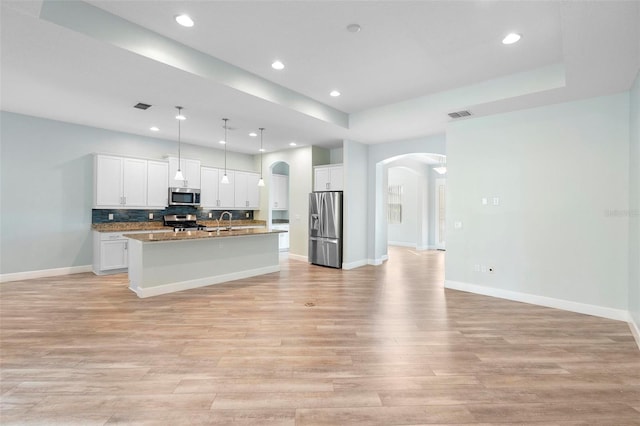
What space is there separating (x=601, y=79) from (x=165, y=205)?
768cm

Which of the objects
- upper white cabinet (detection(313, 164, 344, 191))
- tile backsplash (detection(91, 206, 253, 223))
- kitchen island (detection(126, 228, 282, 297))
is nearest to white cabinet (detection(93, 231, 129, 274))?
tile backsplash (detection(91, 206, 253, 223))

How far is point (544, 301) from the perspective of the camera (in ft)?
14.4

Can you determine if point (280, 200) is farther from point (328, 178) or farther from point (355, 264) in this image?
point (355, 264)

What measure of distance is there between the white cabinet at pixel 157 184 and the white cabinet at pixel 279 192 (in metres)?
3.11

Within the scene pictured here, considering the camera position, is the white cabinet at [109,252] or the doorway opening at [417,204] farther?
the doorway opening at [417,204]

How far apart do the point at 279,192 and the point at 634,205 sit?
7.73 metres

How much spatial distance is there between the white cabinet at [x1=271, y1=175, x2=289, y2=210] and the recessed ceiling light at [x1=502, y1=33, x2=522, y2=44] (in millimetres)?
7005

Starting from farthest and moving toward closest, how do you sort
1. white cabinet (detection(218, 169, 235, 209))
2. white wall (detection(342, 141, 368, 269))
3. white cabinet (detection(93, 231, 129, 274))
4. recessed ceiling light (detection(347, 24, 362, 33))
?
1. white cabinet (detection(218, 169, 235, 209))
2. white wall (detection(342, 141, 368, 269))
3. white cabinet (detection(93, 231, 129, 274))
4. recessed ceiling light (detection(347, 24, 362, 33))

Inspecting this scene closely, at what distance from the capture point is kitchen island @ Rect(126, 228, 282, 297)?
466 cm

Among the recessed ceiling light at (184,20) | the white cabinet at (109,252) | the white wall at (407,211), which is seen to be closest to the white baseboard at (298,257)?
the white cabinet at (109,252)

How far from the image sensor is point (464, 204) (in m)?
5.20

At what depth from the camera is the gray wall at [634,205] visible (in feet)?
10.9

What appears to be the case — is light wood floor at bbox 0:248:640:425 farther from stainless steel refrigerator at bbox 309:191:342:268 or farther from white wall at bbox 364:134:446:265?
white wall at bbox 364:134:446:265

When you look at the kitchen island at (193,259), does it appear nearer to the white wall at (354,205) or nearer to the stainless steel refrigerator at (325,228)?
the stainless steel refrigerator at (325,228)
